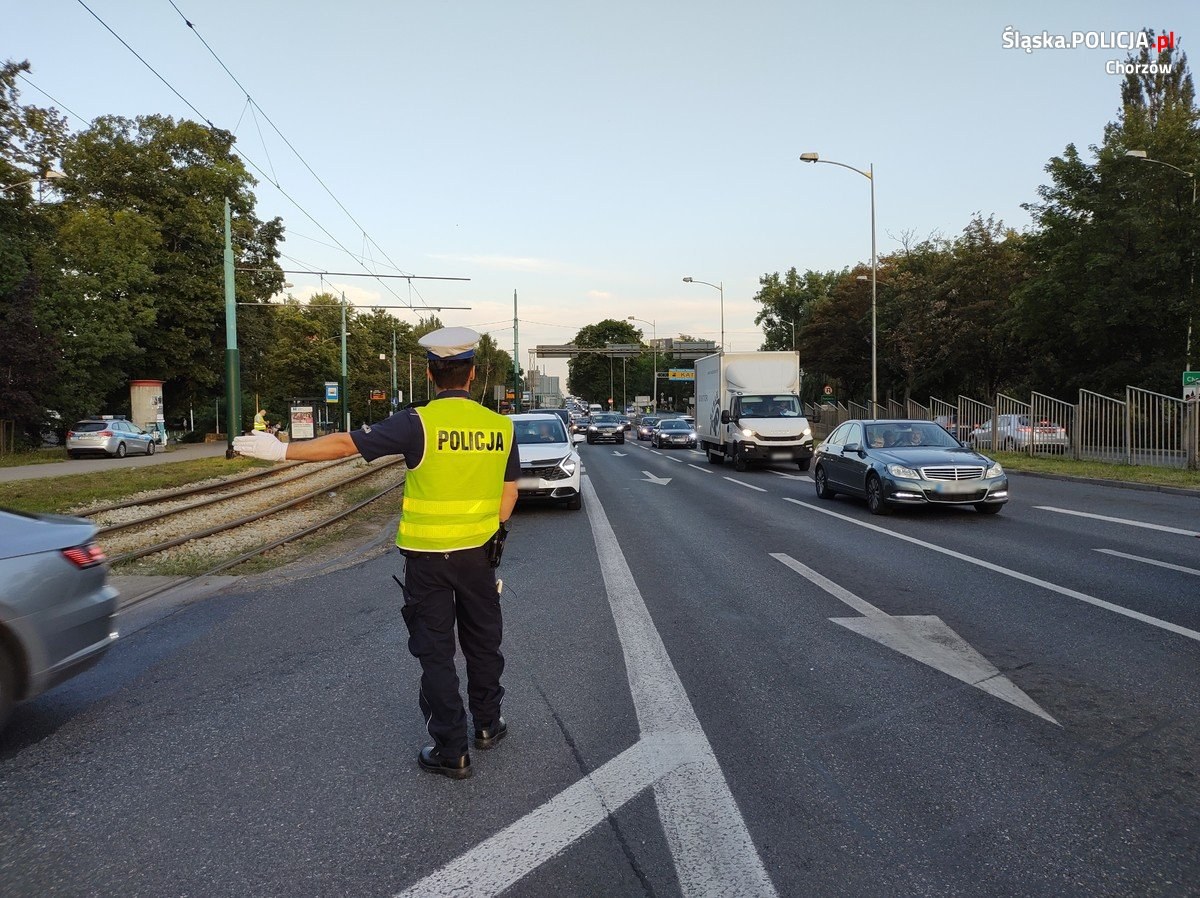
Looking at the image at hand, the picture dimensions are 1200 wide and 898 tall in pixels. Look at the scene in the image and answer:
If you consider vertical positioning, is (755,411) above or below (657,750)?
above

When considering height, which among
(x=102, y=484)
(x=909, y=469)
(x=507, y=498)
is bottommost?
→ (x=102, y=484)

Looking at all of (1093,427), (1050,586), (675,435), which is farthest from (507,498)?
(675,435)

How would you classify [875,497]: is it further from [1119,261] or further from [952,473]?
[1119,261]

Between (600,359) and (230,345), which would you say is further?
(600,359)

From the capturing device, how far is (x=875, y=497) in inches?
523

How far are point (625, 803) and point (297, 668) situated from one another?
2806mm

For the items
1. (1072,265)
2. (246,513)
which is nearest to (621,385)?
(1072,265)

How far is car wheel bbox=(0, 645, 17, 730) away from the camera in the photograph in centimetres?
402

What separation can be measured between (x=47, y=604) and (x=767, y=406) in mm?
21147

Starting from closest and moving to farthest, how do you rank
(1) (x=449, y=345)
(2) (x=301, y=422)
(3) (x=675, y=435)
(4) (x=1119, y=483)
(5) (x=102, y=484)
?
(1) (x=449, y=345), (4) (x=1119, y=483), (5) (x=102, y=484), (3) (x=675, y=435), (2) (x=301, y=422)

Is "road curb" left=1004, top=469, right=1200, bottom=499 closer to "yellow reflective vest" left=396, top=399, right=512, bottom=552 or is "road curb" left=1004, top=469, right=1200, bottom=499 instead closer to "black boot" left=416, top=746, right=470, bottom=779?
"yellow reflective vest" left=396, top=399, right=512, bottom=552

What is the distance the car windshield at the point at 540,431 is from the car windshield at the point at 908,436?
5.18 m

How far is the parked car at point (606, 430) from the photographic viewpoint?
46469 mm

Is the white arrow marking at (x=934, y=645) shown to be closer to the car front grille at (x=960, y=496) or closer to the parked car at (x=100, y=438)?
the car front grille at (x=960, y=496)
